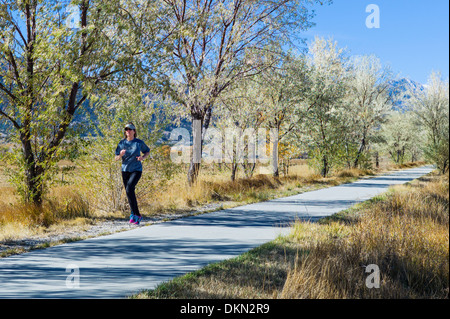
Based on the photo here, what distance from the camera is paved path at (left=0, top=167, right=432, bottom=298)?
4637mm

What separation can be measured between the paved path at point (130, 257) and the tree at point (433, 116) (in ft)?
48.7

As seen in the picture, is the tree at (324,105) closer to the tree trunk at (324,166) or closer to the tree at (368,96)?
the tree trunk at (324,166)

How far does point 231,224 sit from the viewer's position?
9.20m

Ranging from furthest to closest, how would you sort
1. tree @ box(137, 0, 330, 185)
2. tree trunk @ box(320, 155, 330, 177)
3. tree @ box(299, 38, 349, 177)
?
tree trunk @ box(320, 155, 330, 177) < tree @ box(299, 38, 349, 177) < tree @ box(137, 0, 330, 185)

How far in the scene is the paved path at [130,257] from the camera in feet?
15.2

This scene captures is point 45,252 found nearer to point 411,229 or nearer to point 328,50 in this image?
point 411,229

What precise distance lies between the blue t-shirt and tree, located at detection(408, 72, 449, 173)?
16896 millimetres

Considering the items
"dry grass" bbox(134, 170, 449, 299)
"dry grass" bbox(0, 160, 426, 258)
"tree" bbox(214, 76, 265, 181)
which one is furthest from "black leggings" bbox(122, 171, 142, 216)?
"tree" bbox(214, 76, 265, 181)

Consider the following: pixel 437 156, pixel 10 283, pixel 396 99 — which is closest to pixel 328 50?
pixel 437 156

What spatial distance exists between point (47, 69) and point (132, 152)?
10.9ft

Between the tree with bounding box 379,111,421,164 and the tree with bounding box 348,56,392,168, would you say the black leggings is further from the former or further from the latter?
the tree with bounding box 379,111,421,164

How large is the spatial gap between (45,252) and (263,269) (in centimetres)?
346

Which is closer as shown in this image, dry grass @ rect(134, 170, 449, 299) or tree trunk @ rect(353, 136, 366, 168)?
dry grass @ rect(134, 170, 449, 299)
